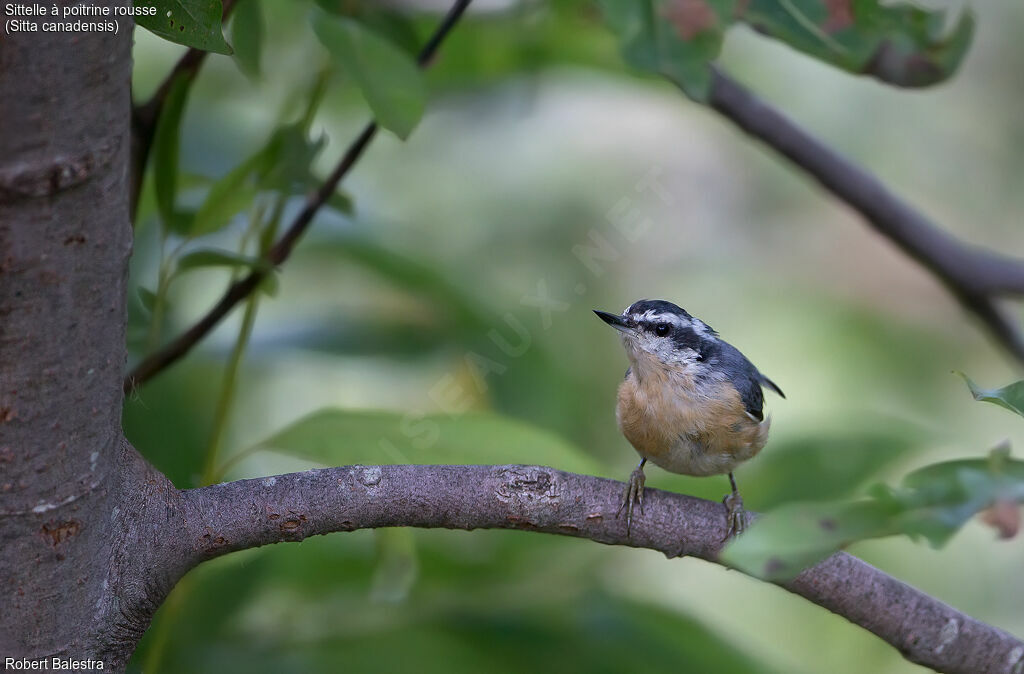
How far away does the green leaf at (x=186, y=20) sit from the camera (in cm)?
102

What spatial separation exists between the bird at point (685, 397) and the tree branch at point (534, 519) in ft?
0.80

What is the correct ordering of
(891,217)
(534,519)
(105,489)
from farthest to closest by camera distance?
1. (891,217)
2. (534,519)
3. (105,489)

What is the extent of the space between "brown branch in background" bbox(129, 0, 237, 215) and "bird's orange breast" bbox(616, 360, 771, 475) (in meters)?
0.86

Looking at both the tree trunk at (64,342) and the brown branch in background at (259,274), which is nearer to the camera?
the tree trunk at (64,342)

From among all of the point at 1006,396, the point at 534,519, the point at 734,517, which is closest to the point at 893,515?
the point at 1006,396

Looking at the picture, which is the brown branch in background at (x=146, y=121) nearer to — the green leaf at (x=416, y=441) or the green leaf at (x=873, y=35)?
the green leaf at (x=416, y=441)

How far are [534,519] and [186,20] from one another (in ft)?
2.15

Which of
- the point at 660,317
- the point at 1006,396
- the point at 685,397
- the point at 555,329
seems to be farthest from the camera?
the point at 555,329

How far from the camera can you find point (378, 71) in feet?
4.13

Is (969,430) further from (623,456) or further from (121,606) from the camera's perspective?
(121,606)

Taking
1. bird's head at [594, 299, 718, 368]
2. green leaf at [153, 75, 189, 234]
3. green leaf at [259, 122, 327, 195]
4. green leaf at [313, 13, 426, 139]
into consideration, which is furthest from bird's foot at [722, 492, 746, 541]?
green leaf at [153, 75, 189, 234]

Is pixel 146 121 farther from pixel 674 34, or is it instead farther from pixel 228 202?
pixel 674 34

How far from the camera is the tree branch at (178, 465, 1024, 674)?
1.06 m

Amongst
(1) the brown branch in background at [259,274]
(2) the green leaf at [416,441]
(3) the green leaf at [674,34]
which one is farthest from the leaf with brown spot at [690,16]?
(2) the green leaf at [416,441]
